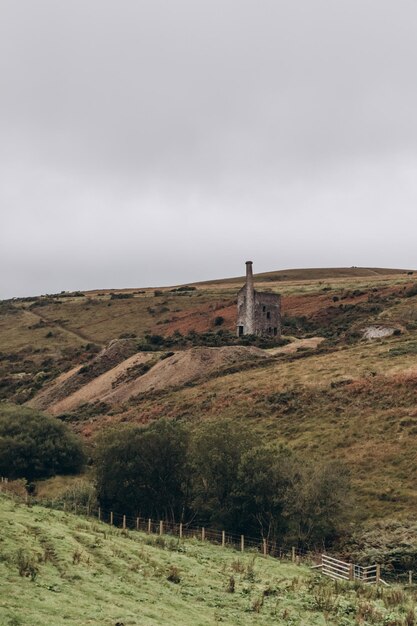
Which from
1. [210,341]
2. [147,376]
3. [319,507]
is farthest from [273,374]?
[319,507]

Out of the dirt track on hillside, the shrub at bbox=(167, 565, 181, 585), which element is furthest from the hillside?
the shrub at bbox=(167, 565, 181, 585)

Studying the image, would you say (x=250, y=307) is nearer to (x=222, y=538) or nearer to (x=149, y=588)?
(x=222, y=538)

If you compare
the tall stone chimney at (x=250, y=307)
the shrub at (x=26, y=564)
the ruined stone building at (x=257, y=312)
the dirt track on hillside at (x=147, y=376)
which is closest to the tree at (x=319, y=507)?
the shrub at (x=26, y=564)

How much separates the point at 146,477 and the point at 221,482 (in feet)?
16.2

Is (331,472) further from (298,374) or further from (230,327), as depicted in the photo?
(230,327)

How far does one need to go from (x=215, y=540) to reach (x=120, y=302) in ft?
385

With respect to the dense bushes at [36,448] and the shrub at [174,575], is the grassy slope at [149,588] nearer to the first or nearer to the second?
the shrub at [174,575]

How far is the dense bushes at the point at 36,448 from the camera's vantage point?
176 ft

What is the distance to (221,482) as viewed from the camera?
134ft

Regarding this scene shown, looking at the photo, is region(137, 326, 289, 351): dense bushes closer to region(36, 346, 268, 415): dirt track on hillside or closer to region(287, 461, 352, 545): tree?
region(36, 346, 268, 415): dirt track on hillside

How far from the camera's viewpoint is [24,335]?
138m

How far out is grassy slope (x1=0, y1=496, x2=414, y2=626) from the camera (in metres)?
20.6

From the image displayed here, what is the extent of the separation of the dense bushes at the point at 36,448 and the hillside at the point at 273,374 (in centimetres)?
725

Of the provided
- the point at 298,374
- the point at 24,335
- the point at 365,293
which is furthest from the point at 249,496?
the point at 24,335
